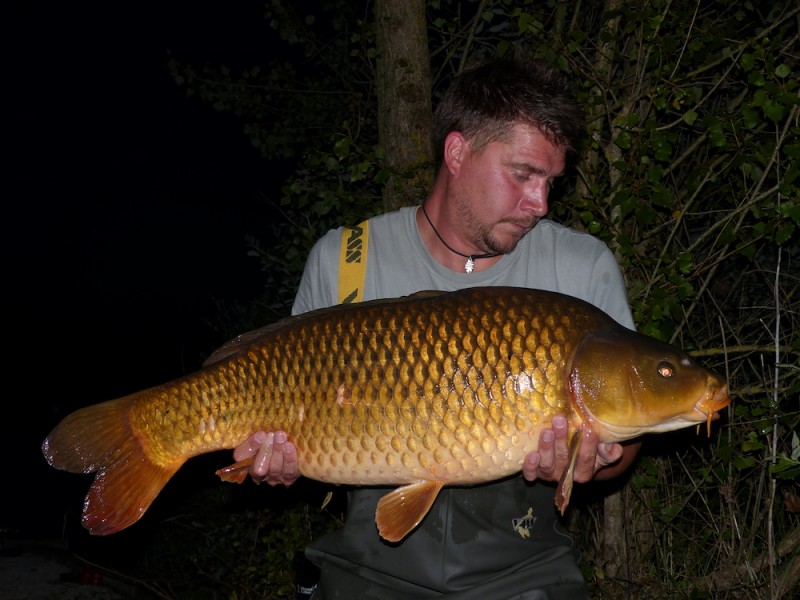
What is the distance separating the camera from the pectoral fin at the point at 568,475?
1.63m

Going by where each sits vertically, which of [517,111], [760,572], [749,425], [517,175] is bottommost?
[760,572]

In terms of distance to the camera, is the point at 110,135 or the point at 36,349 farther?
the point at 110,135

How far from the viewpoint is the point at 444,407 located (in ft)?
5.33

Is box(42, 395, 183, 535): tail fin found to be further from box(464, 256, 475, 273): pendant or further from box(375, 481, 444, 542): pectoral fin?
box(464, 256, 475, 273): pendant

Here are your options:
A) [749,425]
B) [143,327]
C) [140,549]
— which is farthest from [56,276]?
[749,425]

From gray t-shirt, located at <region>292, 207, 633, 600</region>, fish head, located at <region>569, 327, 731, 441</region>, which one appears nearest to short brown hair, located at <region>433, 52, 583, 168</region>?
gray t-shirt, located at <region>292, 207, 633, 600</region>

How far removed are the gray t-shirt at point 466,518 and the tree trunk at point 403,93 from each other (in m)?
1.10

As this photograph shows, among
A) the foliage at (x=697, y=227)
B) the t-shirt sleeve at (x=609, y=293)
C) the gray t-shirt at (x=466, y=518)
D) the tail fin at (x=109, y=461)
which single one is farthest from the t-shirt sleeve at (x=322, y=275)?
the foliage at (x=697, y=227)

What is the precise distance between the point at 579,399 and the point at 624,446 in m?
0.46

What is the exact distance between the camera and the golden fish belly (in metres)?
1.61

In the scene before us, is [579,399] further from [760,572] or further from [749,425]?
[760,572]

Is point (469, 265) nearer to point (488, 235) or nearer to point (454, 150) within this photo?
point (488, 235)

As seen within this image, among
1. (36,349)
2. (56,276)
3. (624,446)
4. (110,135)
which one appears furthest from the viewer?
(110,135)

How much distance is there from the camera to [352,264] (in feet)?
6.84
